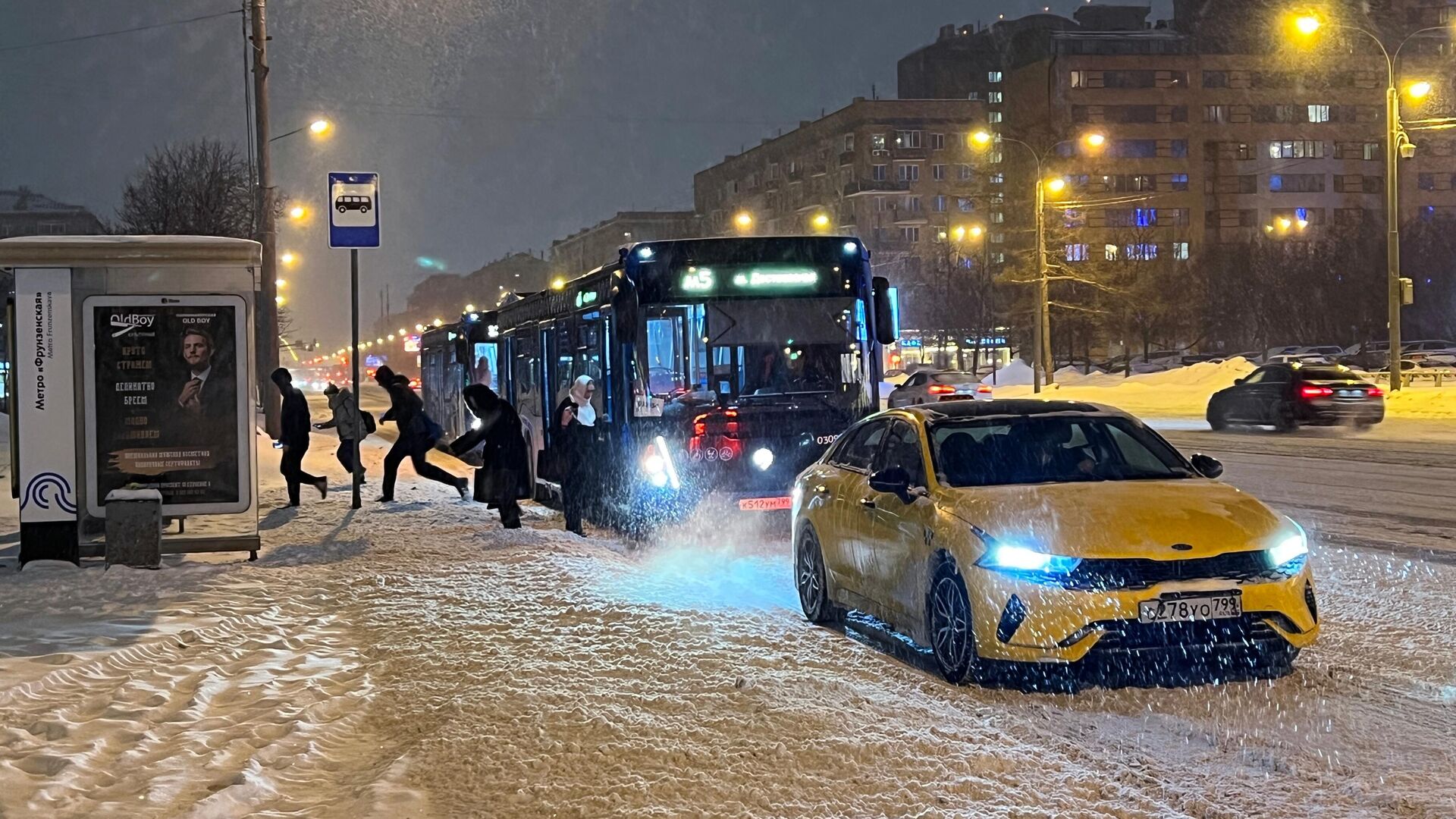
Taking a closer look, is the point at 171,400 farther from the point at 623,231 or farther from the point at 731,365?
the point at 623,231

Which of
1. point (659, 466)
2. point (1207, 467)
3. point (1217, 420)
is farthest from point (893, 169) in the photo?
point (1207, 467)

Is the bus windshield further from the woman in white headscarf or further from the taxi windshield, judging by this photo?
the taxi windshield

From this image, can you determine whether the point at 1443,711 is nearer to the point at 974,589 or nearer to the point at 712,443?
the point at 974,589

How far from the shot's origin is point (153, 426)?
11.5 m

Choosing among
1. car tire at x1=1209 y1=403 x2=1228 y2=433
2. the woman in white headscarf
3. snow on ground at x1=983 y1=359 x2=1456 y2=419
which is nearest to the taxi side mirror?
the woman in white headscarf

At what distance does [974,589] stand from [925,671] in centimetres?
81

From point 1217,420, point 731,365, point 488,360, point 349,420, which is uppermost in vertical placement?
point 488,360

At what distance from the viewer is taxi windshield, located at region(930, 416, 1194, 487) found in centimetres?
803

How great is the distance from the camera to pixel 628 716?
6500mm

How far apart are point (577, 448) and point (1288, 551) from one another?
29.3ft

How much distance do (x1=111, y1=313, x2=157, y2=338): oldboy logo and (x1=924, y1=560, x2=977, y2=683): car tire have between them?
7.08m

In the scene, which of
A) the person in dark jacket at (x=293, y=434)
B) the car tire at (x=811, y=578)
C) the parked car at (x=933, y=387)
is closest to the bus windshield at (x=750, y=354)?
the car tire at (x=811, y=578)

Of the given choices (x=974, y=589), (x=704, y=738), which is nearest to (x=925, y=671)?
(x=974, y=589)

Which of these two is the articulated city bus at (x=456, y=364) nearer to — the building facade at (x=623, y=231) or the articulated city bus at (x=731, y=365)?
the articulated city bus at (x=731, y=365)
